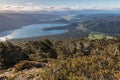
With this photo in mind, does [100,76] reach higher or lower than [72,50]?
higher

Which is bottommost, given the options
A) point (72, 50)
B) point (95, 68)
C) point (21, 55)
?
point (72, 50)

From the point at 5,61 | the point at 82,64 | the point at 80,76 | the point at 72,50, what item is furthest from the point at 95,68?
the point at 72,50

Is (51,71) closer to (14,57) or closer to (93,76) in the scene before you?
(93,76)

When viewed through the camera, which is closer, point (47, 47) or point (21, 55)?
point (21, 55)

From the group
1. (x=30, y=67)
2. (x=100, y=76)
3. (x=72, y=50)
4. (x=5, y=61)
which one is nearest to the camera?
(x=100, y=76)

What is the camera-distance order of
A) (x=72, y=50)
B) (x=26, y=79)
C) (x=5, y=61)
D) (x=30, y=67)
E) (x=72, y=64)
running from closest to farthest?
1. (x=72, y=64)
2. (x=26, y=79)
3. (x=30, y=67)
4. (x=5, y=61)
5. (x=72, y=50)

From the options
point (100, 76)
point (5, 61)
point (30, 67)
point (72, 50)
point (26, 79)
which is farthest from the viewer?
point (72, 50)

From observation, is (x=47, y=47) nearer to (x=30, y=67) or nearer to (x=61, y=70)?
(x=30, y=67)

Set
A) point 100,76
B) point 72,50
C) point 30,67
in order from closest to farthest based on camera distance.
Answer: point 100,76
point 30,67
point 72,50

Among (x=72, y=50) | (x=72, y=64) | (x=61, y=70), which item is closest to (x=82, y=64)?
(x=72, y=64)
